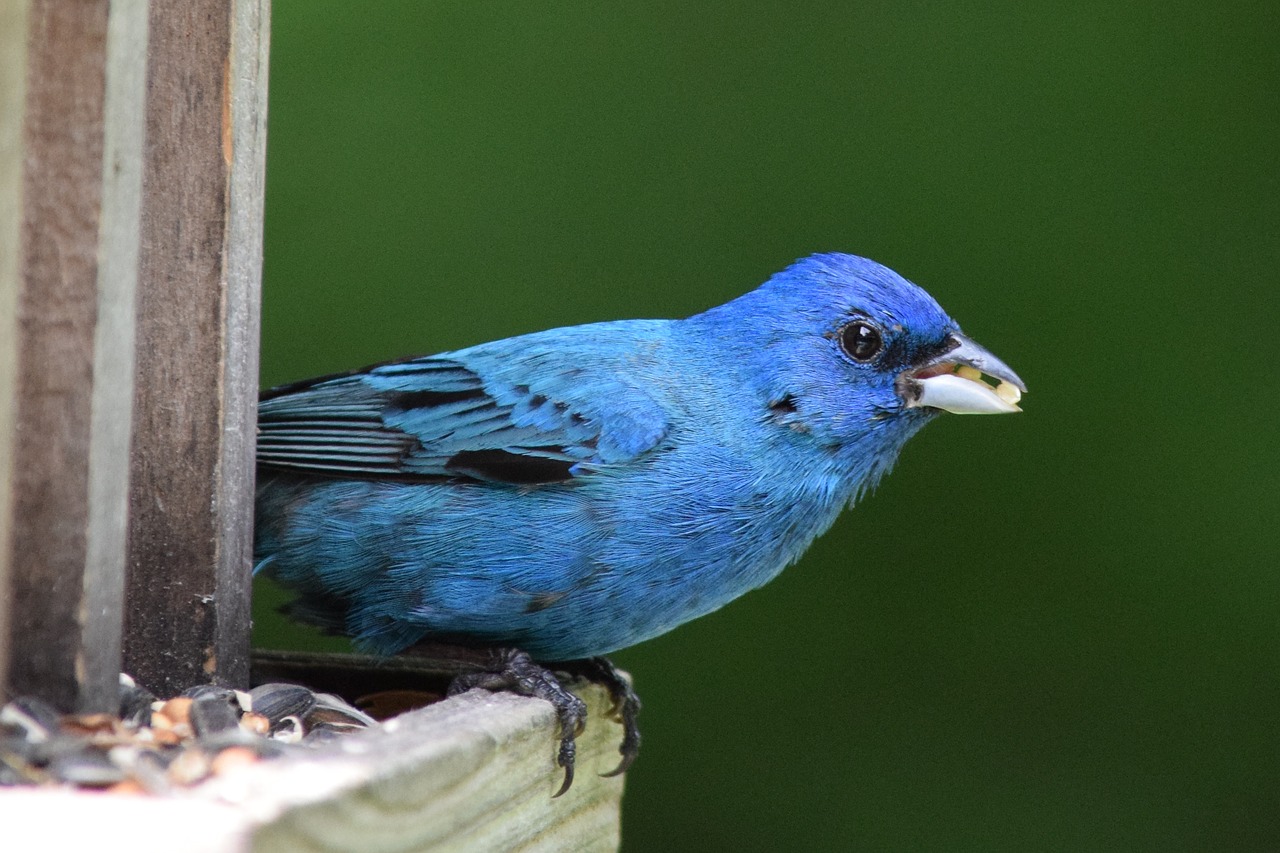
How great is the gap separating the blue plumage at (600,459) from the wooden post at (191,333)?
589mm

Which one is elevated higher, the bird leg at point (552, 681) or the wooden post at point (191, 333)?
the wooden post at point (191, 333)

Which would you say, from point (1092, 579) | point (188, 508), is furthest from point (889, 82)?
point (188, 508)

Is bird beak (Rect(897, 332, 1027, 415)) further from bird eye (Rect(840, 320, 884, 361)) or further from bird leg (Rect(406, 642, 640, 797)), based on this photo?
bird leg (Rect(406, 642, 640, 797))

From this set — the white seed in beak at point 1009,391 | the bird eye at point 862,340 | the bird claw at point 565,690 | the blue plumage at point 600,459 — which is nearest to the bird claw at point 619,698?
the bird claw at point 565,690

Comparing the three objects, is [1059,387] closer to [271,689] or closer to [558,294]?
[558,294]

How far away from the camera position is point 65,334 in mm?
1952

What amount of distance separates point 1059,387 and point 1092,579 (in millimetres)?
620

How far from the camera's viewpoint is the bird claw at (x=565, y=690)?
2764mm

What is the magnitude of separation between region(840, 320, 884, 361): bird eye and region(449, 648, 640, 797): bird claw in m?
0.92

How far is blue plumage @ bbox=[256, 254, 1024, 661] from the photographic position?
321cm

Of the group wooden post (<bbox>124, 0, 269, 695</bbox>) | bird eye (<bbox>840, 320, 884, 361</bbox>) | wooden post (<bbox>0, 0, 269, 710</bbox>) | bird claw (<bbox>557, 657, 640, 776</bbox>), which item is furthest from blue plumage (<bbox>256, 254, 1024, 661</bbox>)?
wooden post (<bbox>0, 0, 269, 710</bbox>)

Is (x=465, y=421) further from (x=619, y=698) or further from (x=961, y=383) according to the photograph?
(x=961, y=383)

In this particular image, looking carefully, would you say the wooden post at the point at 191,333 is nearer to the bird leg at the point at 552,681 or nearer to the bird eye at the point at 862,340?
the bird leg at the point at 552,681

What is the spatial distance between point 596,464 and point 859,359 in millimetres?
705
